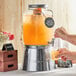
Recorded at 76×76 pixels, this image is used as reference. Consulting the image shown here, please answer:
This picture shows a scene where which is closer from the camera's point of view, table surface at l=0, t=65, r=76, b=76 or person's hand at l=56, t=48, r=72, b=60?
table surface at l=0, t=65, r=76, b=76

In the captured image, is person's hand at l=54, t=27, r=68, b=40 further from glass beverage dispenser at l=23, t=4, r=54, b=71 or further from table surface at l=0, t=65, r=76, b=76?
table surface at l=0, t=65, r=76, b=76

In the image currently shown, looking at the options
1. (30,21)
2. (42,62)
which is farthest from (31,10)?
(42,62)

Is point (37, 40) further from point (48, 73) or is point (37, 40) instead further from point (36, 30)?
point (48, 73)

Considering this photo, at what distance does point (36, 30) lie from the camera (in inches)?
58.1

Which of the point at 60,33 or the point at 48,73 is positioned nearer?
the point at 48,73

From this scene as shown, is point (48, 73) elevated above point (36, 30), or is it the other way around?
point (36, 30)

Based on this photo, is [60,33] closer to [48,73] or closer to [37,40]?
[37,40]

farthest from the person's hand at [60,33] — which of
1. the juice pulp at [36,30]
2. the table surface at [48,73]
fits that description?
the table surface at [48,73]

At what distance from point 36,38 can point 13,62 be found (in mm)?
199

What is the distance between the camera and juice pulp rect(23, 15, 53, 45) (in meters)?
1.47

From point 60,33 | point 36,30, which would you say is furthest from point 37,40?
point 60,33

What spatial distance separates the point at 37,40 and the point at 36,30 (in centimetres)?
6

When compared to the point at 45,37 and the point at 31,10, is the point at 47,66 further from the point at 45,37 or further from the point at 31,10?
the point at 31,10

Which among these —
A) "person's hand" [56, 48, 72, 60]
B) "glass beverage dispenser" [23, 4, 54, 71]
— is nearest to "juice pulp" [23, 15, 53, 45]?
"glass beverage dispenser" [23, 4, 54, 71]
